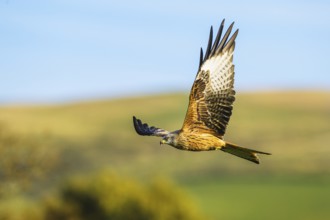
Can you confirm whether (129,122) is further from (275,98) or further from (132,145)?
(275,98)

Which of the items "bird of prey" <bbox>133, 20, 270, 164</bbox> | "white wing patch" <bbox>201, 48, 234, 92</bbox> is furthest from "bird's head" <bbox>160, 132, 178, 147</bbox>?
"white wing patch" <bbox>201, 48, 234, 92</bbox>

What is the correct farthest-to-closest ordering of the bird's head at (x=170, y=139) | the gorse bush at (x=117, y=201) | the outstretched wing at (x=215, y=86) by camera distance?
1. the gorse bush at (x=117, y=201)
2. the outstretched wing at (x=215, y=86)
3. the bird's head at (x=170, y=139)

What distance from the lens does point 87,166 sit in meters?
85.4

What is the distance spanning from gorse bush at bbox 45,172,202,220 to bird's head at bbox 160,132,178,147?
3885 centimetres

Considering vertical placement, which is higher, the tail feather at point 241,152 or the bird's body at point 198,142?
the bird's body at point 198,142

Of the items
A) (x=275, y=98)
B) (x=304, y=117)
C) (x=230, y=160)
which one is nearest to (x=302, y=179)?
(x=230, y=160)

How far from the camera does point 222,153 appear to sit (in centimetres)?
8819

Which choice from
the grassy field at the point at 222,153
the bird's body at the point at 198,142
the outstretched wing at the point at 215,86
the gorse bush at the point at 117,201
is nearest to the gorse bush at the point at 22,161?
the gorse bush at the point at 117,201

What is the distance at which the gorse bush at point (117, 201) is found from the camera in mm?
50875

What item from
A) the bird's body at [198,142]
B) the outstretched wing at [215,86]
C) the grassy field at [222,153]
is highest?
the outstretched wing at [215,86]

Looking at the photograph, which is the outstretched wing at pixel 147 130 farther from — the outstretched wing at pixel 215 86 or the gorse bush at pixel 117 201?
the gorse bush at pixel 117 201

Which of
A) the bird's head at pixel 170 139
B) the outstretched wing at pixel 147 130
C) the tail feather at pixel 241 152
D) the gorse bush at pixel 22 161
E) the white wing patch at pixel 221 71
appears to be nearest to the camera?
the bird's head at pixel 170 139

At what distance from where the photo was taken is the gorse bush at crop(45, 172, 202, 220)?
50875mm

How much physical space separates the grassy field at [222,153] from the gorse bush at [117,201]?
973cm
